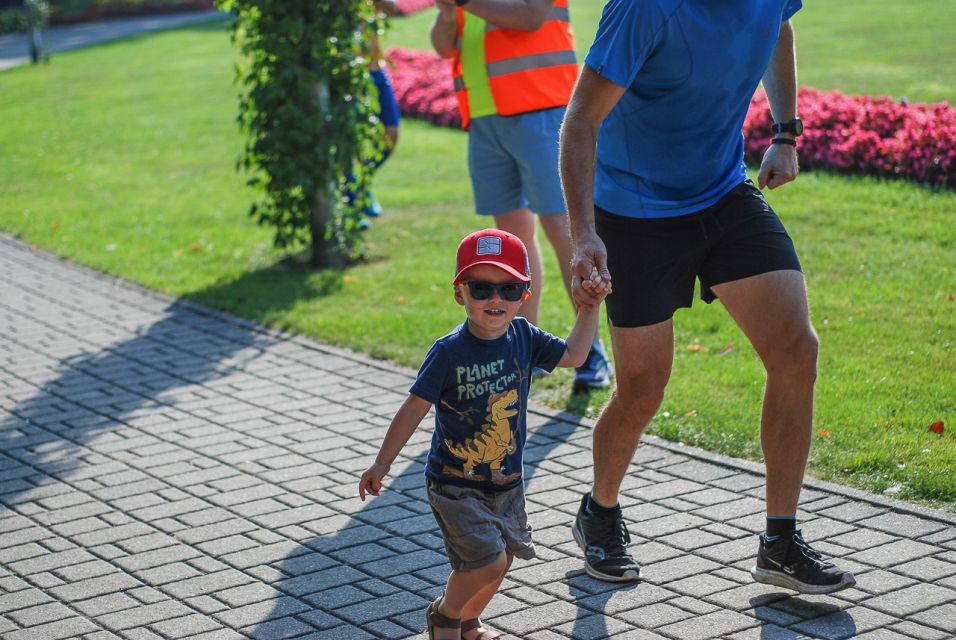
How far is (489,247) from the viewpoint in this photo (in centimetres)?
360

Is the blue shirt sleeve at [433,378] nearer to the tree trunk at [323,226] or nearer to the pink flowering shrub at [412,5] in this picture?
the tree trunk at [323,226]

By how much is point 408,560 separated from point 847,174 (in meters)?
7.28

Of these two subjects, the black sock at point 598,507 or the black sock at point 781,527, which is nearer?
the black sock at point 781,527

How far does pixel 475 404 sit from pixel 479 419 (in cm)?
5

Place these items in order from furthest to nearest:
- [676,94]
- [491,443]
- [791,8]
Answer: [791,8]
[676,94]
[491,443]

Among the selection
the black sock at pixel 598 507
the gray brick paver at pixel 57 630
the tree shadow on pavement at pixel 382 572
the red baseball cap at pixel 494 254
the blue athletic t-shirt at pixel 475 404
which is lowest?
the gray brick paver at pixel 57 630

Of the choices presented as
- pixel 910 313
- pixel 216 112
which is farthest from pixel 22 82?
pixel 910 313

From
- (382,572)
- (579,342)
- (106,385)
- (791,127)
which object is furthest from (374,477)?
(106,385)

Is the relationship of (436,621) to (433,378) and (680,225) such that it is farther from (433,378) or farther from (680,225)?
(680,225)

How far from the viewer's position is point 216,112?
61.4ft

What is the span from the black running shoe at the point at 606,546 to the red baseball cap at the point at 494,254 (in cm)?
112

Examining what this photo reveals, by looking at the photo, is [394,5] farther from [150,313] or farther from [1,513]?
[1,513]

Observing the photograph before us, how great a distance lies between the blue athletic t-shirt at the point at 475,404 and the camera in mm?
3605

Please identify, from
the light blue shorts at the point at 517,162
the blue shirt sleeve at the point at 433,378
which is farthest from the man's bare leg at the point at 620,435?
the light blue shorts at the point at 517,162
